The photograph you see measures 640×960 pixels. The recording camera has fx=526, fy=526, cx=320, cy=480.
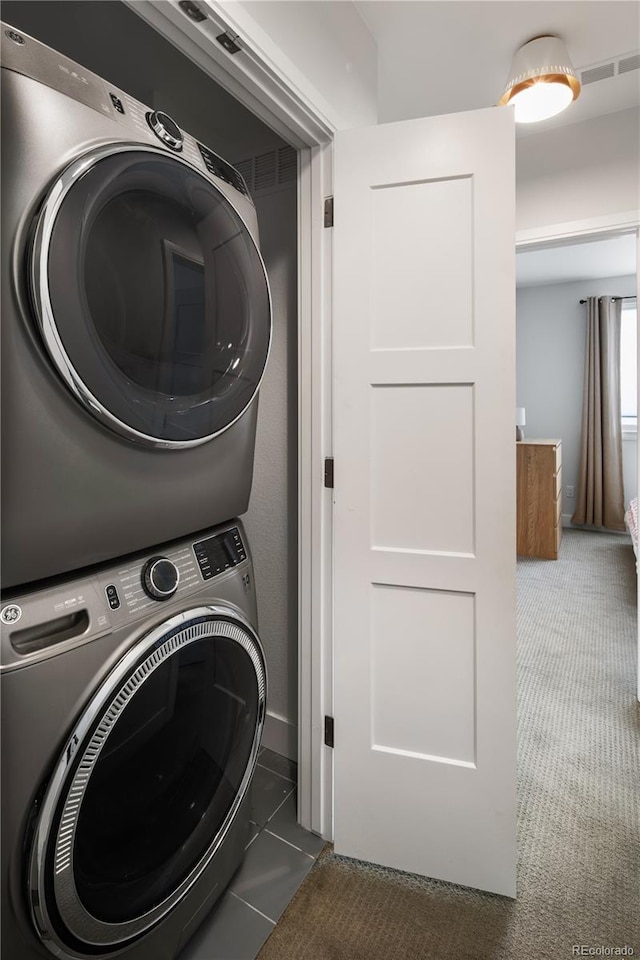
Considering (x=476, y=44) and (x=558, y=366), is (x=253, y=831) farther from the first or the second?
(x=558, y=366)

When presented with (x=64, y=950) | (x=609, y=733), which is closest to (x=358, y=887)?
(x=64, y=950)

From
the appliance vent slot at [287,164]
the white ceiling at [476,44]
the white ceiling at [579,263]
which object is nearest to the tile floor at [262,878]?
the appliance vent slot at [287,164]

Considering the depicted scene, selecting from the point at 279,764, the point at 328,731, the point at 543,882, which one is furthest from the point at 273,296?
the point at 543,882

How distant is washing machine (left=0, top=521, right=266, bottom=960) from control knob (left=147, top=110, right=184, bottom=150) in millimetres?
831

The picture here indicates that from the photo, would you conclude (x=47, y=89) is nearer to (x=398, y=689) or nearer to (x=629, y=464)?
(x=398, y=689)

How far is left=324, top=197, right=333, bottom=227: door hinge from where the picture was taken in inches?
60.7

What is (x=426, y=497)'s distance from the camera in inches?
A: 57.6

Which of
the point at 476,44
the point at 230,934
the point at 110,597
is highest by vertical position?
the point at 476,44

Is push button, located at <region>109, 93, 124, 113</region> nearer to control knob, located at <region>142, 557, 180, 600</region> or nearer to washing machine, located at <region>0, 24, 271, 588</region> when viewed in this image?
washing machine, located at <region>0, 24, 271, 588</region>

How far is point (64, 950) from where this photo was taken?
0.88 metres

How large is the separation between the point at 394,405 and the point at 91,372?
0.86 m

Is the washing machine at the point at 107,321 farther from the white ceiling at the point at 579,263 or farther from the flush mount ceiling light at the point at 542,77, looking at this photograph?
the white ceiling at the point at 579,263

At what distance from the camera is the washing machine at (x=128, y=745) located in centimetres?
81

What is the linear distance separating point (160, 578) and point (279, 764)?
1300 mm
